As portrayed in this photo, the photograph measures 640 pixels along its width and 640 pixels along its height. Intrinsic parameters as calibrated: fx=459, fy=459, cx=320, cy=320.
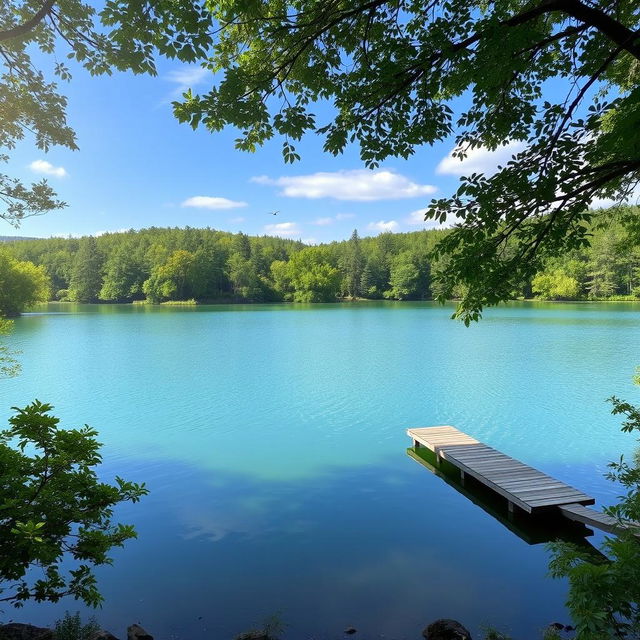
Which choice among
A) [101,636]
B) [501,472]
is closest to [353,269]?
[501,472]

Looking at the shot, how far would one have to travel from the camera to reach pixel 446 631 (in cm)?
440

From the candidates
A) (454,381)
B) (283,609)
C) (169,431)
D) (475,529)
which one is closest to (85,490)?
(283,609)

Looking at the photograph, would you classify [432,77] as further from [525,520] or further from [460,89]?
[525,520]

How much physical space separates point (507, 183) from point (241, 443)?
8631 mm

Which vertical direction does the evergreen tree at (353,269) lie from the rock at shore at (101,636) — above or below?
above

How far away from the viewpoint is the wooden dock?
6680 mm

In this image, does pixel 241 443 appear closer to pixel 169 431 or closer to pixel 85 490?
pixel 169 431

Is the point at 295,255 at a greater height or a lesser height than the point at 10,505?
greater

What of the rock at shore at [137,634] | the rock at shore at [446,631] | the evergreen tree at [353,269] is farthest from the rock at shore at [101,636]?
the evergreen tree at [353,269]

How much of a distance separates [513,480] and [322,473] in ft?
11.5

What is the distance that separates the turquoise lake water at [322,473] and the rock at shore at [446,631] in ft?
0.84

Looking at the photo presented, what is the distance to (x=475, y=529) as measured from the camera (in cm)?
694

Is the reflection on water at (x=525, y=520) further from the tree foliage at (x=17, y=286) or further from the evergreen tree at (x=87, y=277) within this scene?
the evergreen tree at (x=87, y=277)

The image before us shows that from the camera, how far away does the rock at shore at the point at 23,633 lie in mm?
3870
